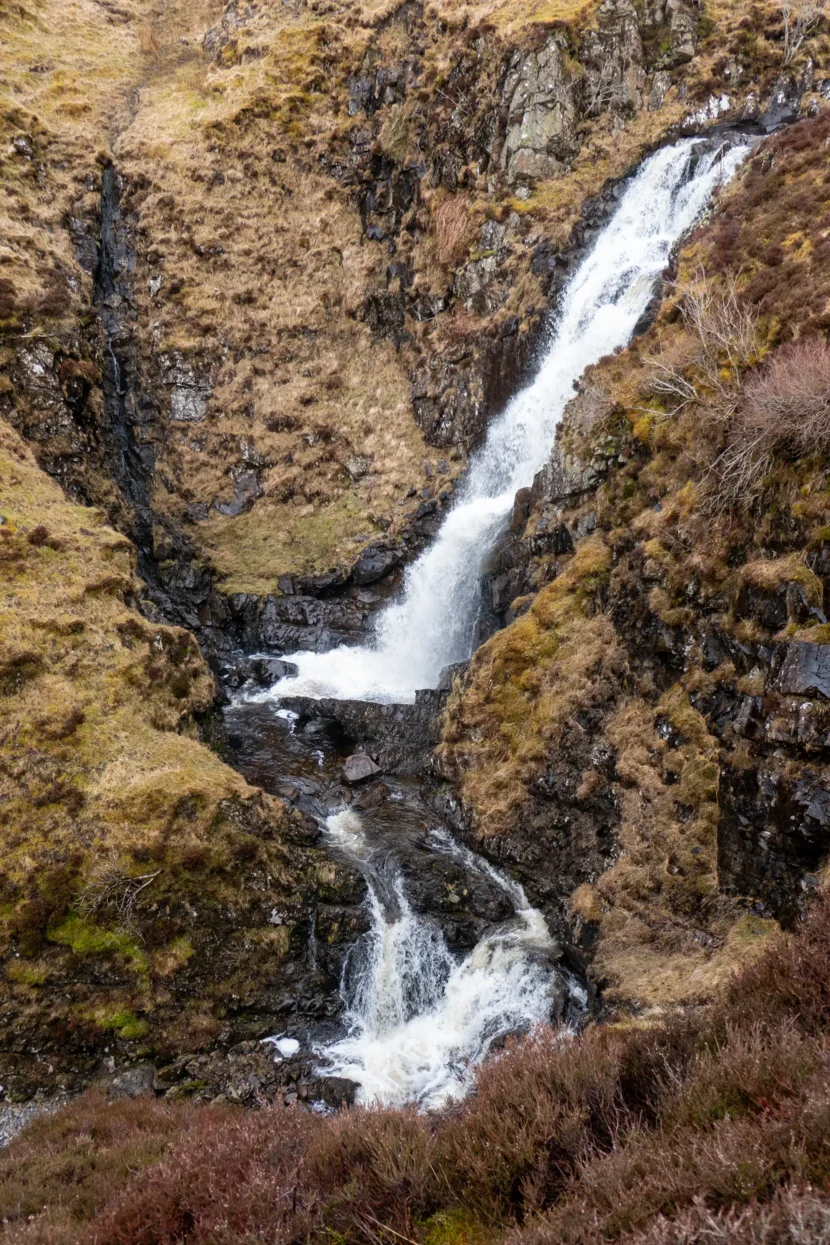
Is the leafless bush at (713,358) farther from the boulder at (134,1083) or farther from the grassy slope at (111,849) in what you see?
Result: the boulder at (134,1083)

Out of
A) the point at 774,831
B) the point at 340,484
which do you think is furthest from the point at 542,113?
the point at 774,831

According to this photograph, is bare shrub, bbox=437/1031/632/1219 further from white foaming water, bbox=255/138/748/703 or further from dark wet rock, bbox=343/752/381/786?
white foaming water, bbox=255/138/748/703

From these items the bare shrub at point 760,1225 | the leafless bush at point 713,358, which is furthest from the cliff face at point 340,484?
the bare shrub at point 760,1225

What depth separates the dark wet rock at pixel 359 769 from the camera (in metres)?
20.8

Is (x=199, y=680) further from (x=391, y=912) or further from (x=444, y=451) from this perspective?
(x=444, y=451)

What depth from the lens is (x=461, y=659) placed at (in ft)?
82.8

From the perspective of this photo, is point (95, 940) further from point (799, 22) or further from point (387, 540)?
point (799, 22)

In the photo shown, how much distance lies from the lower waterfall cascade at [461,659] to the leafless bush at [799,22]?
203 inches

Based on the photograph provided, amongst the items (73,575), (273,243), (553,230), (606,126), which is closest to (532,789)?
(73,575)

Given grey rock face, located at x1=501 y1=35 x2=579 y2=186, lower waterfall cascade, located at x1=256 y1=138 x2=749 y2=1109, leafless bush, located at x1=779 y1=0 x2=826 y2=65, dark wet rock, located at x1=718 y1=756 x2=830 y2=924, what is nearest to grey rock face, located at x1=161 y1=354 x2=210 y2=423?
lower waterfall cascade, located at x1=256 y1=138 x2=749 y2=1109

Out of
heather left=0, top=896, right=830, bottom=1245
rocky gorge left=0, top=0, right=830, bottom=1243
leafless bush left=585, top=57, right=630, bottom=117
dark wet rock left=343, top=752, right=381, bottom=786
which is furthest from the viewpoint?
leafless bush left=585, top=57, right=630, bottom=117

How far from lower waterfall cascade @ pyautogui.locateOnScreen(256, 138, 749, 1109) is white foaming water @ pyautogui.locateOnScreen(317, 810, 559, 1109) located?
0.03 meters

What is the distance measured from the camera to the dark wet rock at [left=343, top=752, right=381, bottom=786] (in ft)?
68.4

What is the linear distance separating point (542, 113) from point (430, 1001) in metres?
37.2
